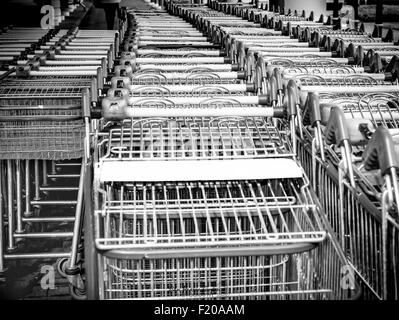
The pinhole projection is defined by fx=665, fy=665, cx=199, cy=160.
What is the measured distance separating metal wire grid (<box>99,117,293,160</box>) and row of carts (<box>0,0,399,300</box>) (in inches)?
0.5

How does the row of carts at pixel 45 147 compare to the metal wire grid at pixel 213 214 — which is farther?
the row of carts at pixel 45 147

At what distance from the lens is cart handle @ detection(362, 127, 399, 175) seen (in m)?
1.76

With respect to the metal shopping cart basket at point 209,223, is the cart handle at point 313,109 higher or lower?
higher

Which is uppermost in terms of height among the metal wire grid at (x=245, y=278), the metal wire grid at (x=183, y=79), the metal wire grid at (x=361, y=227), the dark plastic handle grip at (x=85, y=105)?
the dark plastic handle grip at (x=85, y=105)

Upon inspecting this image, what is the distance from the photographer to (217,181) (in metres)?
2.29

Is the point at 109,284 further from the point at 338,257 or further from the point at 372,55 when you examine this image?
the point at 372,55

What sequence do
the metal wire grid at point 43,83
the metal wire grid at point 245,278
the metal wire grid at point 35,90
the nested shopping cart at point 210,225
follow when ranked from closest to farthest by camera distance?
1. the nested shopping cart at point 210,225
2. the metal wire grid at point 245,278
3. the metal wire grid at point 35,90
4. the metal wire grid at point 43,83

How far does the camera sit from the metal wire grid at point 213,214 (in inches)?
69.2

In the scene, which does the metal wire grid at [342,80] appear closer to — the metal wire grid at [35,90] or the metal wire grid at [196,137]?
the metal wire grid at [196,137]

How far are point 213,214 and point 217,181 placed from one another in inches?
9.8

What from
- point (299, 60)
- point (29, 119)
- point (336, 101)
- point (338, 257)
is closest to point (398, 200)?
point (338, 257)

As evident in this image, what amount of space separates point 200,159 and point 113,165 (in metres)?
0.36

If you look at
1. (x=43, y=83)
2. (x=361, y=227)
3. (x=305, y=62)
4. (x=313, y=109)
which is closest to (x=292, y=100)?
(x=313, y=109)

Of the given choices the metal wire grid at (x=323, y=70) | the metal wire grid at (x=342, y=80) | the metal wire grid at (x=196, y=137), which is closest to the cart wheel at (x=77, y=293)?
the metal wire grid at (x=196, y=137)
